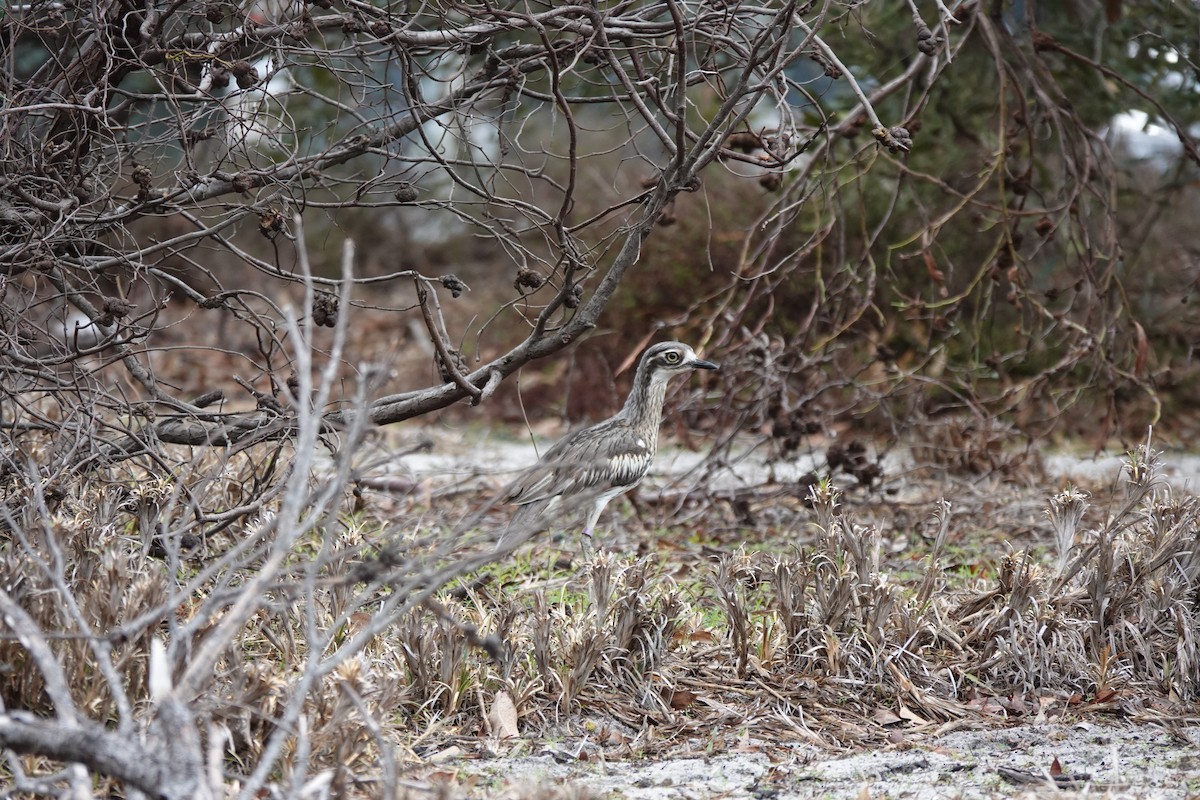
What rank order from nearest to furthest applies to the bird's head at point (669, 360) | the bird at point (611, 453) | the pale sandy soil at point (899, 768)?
the pale sandy soil at point (899, 768), the bird at point (611, 453), the bird's head at point (669, 360)

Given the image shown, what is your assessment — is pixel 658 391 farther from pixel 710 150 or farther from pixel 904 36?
pixel 904 36

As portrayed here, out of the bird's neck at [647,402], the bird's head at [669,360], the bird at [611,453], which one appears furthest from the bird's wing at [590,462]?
the bird's head at [669,360]

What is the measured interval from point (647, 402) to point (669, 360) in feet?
0.83

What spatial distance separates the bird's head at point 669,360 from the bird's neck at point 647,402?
3cm

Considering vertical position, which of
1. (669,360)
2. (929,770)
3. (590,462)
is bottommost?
(929,770)

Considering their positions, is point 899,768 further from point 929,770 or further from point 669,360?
point 669,360

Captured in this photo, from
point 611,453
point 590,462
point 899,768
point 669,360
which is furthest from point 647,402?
point 899,768

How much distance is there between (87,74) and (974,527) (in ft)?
15.8

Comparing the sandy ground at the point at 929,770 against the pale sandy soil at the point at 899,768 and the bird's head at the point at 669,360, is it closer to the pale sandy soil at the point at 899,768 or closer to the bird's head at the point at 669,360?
the pale sandy soil at the point at 899,768

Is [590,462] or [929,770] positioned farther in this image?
[590,462]

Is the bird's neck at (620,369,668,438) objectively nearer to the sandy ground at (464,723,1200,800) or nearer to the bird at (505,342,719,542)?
the bird at (505,342,719,542)

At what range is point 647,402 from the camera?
634cm

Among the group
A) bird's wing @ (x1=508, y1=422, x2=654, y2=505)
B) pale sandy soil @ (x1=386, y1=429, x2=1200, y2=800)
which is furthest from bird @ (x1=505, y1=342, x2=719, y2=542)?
pale sandy soil @ (x1=386, y1=429, x2=1200, y2=800)

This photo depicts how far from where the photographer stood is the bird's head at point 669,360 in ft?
20.5
